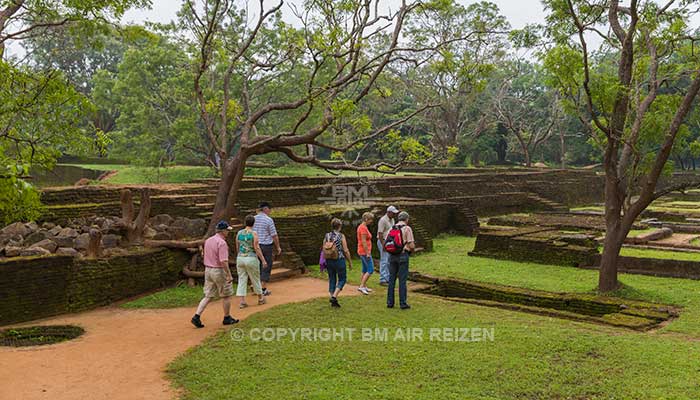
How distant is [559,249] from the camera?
11969mm

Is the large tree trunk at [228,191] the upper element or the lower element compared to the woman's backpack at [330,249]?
upper

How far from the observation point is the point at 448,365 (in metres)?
5.36

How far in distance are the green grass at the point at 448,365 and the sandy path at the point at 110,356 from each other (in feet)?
0.99

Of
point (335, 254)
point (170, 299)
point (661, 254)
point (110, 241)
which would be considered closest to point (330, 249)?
point (335, 254)

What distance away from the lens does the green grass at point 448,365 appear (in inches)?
187

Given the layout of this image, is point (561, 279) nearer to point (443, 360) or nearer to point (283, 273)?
point (283, 273)

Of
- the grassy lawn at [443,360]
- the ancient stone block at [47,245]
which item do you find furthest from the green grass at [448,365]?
the ancient stone block at [47,245]

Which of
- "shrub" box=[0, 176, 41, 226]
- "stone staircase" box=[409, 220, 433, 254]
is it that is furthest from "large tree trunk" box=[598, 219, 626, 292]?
"shrub" box=[0, 176, 41, 226]

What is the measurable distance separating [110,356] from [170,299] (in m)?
2.70

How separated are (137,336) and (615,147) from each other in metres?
7.50

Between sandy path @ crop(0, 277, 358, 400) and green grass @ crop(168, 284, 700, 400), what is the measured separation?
301mm

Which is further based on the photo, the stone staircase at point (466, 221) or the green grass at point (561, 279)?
the stone staircase at point (466, 221)

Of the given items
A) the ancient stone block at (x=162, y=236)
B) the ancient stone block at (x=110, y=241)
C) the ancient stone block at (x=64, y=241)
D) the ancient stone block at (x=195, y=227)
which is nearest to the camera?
the ancient stone block at (x=64, y=241)

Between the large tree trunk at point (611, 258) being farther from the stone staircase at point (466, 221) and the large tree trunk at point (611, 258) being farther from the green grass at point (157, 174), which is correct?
the green grass at point (157, 174)
